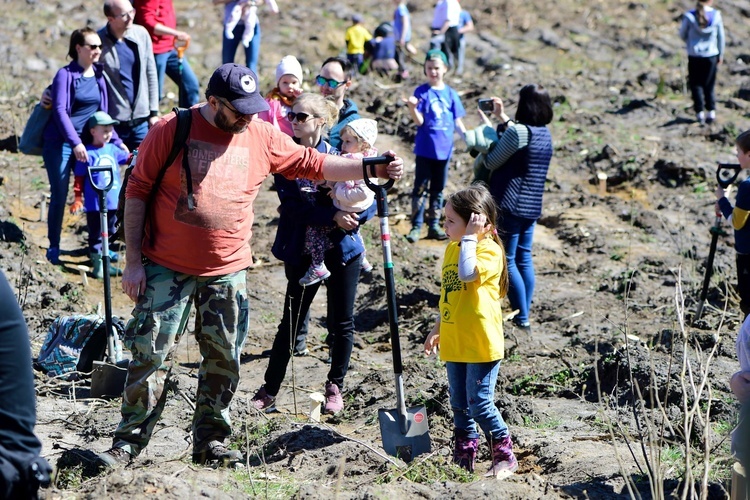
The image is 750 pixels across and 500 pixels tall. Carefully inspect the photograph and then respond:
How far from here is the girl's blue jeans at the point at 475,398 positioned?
5082mm

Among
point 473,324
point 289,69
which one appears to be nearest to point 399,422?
point 473,324

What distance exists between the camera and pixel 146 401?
4.93 m

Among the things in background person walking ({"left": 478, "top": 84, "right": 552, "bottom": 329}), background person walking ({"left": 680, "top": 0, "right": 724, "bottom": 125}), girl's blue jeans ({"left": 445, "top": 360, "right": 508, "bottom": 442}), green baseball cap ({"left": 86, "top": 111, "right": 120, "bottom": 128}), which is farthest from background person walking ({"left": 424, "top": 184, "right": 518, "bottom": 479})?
background person walking ({"left": 680, "top": 0, "right": 724, "bottom": 125})

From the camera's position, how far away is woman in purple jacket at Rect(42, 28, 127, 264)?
8172 mm

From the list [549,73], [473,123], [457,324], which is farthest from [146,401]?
[549,73]

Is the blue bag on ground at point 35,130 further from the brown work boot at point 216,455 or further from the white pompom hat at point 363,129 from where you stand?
the brown work boot at point 216,455

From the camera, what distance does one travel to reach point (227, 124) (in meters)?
4.70

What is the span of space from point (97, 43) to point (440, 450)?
181 inches

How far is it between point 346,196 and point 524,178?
2.07m

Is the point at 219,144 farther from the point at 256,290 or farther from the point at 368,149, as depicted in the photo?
the point at 256,290

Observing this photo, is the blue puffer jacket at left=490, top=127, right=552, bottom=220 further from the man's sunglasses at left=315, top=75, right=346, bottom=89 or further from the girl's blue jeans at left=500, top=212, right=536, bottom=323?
the man's sunglasses at left=315, top=75, right=346, bottom=89

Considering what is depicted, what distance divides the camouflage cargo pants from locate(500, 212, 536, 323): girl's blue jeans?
10.2 feet

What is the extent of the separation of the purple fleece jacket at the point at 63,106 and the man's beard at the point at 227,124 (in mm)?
3880

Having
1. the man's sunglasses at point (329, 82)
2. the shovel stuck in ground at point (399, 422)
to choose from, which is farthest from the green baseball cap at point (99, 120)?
the shovel stuck in ground at point (399, 422)
